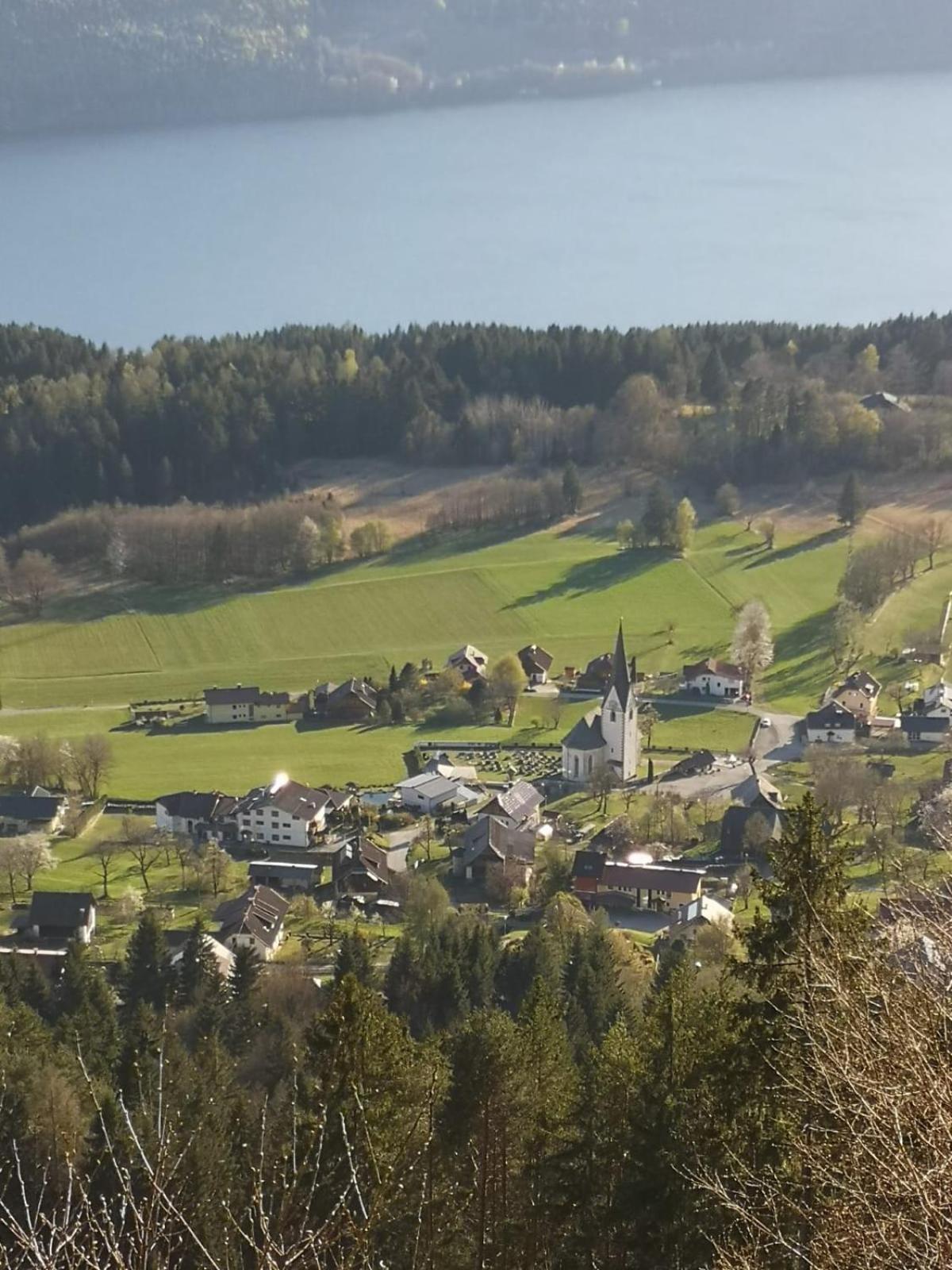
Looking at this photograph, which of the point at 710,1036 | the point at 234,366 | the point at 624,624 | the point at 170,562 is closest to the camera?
the point at 710,1036

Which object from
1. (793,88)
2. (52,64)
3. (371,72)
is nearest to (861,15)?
(793,88)

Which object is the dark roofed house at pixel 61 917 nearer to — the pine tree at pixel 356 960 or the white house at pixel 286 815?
the white house at pixel 286 815

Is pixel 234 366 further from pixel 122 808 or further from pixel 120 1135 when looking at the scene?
pixel 120 1135

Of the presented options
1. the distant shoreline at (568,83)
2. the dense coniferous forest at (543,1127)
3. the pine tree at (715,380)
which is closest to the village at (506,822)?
the dense coniferous forest at (543,1127)

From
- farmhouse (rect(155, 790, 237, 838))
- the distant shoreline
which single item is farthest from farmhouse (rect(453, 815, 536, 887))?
the distant shoreline

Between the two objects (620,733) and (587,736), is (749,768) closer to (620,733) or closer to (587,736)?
(620,733)

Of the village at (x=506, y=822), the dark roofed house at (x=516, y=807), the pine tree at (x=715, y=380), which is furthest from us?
the pine tree at (x=715, y=380)

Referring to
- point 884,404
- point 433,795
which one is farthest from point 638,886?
point 884,404
